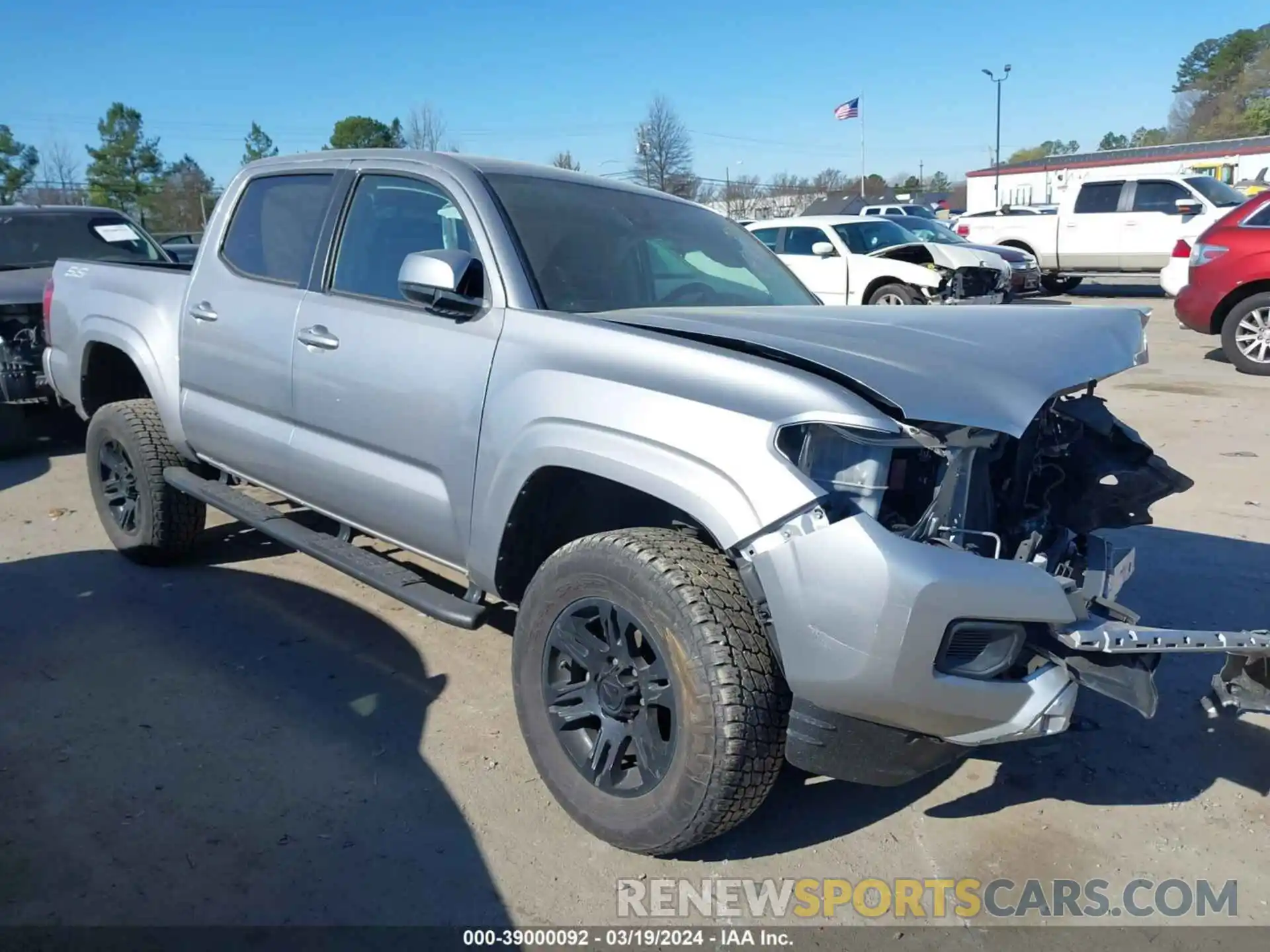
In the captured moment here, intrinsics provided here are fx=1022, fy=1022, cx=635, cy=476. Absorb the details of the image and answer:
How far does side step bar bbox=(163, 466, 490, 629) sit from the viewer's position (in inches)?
130

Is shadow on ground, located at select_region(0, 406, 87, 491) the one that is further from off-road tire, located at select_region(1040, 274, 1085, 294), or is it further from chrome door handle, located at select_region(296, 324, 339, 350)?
off-road tire, located at select_region(1040, 274, 1085, 294)

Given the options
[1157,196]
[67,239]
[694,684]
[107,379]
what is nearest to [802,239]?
[1157,196]

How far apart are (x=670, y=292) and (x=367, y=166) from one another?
129 cm

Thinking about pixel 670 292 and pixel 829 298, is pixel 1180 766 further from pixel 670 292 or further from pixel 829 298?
pixel 829 298

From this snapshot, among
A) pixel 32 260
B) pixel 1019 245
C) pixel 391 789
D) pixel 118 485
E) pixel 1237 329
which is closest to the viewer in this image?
pixel 391 789

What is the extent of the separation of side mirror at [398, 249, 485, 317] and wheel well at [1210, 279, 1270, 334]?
920 cm

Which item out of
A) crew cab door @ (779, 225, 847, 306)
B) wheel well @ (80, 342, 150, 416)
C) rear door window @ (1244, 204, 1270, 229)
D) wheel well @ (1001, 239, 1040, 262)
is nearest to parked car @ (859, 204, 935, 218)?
wheel well @ (1001, 239, 1040, 262)

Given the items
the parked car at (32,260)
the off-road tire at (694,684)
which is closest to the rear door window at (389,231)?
the off-road tire at (694,684)

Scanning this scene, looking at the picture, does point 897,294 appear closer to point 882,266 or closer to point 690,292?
point 882,266

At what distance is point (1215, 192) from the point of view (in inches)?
648

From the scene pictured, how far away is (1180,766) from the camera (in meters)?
3.31

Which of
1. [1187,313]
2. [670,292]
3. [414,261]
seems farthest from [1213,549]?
[1187,313]

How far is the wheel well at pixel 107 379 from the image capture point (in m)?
5.26

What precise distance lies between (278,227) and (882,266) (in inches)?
389
